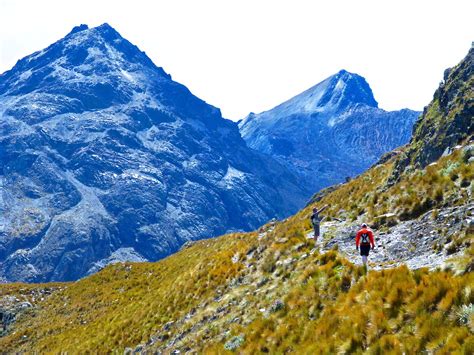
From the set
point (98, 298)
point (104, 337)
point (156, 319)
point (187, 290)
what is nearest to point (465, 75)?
point (187, 290)

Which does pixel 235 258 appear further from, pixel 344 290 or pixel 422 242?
pixel 422 242

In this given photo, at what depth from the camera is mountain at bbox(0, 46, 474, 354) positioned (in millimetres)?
10891

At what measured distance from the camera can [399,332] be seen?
34.9 feet

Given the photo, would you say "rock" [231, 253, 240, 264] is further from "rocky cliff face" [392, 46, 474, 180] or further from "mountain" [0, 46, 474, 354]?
"rocky cliff face" [392, 46, 474, 180]

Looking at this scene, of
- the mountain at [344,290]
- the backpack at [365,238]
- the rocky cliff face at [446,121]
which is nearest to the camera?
the mountain at [344,290]

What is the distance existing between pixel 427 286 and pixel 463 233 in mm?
3389

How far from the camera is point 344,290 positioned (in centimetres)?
1466

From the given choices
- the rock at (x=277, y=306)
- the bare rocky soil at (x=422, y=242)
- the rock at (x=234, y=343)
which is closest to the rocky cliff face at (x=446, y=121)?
the bare rocky soil at (x=422, y=242)

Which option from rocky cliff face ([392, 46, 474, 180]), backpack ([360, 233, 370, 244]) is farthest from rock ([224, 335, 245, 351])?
rocky cliff face ([392, 46, 474, 180])

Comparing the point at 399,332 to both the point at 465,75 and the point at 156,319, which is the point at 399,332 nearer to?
the point at 156,319

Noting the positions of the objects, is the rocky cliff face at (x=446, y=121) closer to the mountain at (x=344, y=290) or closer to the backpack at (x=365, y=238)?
the mountain at (x=344, y=290)

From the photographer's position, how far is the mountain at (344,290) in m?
10.9

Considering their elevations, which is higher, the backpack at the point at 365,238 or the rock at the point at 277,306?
the backpack at the point at 365,238

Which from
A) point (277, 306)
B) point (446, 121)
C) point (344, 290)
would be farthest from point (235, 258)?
point (446, 121)
